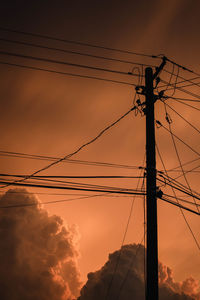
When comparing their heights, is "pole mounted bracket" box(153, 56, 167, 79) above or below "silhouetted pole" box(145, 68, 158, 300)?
above

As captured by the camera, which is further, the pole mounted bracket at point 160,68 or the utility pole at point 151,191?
the pole mounted bracket at point 160,68

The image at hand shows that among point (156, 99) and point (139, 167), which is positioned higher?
point (156, 99)

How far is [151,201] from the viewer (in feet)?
29.3

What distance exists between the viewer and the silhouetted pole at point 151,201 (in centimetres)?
811

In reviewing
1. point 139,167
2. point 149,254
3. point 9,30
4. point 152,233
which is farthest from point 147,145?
point 9,30

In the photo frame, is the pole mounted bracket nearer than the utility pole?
No

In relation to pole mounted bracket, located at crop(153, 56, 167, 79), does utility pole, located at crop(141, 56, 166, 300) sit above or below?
below

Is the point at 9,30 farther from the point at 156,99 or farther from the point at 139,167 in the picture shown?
the point at 139,167

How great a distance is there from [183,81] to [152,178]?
5976mm

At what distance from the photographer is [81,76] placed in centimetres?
1153

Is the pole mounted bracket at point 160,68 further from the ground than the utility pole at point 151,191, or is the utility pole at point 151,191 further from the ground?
the pole mounted bracket at point 160,68

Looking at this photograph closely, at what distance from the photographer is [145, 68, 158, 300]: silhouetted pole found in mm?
8109

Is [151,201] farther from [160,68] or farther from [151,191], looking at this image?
[160,68]

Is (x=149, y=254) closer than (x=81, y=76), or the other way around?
(x=149, y=254)
